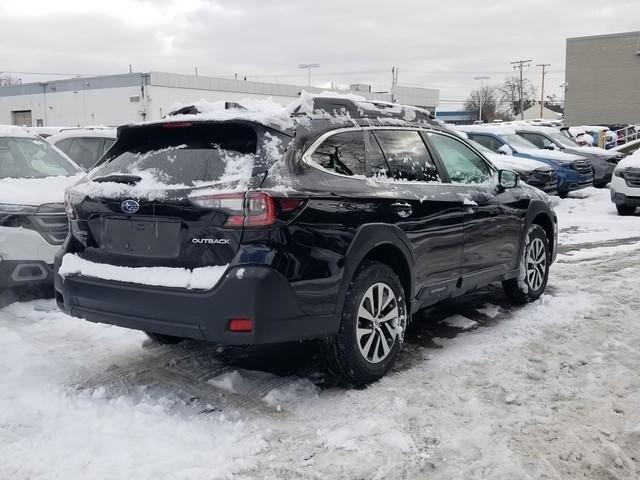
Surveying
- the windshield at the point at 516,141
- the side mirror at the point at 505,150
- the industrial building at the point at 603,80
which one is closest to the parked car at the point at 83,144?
the side mirror at the point at 505,150

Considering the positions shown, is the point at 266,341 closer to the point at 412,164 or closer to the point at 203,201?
the point at 203,201

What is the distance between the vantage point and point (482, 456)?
3.46 metres

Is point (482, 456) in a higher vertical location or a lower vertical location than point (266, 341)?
lower

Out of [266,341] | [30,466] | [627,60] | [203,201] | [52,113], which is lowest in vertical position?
[30,466]

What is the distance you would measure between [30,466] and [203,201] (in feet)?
5.35

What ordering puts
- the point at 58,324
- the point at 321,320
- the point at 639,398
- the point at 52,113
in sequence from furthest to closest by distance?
1. the point at 52,113
2. the point at 58,324
3. the point at 639,398
4. the point at 321,320

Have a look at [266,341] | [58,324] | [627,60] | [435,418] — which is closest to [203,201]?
[266,341]

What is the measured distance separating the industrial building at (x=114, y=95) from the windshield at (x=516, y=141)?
97.8 feet

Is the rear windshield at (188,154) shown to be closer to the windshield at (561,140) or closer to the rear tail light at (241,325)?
the rear tail light at (241,325)

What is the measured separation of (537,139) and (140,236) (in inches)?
639

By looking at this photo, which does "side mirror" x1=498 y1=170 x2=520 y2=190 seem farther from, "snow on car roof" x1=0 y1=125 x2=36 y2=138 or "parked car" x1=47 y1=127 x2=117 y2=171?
"parked car" x1=47 y1=127 x2=117 y2=171

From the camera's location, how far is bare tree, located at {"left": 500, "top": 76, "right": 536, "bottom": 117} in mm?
111787

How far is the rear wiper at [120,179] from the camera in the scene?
13.3 feet

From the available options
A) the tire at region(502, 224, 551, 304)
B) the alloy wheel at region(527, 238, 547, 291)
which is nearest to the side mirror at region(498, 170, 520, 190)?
the tire at region(502, 224, 551, 304)
